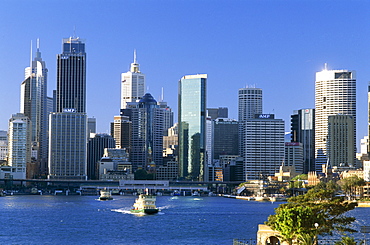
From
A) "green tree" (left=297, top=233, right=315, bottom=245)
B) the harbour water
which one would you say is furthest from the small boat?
"green tree" (left=297, top=233, right=315, bottom=245)

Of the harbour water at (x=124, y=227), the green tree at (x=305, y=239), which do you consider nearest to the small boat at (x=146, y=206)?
the harbour water at (x=124, y=227)

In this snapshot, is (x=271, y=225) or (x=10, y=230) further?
(x=10, y=230)

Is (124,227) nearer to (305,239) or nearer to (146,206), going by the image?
(146,206)

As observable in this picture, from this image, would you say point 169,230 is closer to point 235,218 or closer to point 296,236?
point 235,218

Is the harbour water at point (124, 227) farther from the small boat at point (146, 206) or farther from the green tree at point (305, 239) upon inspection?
the green tree at point (305, 239)

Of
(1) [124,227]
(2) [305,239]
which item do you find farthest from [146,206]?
(2) [305,239]

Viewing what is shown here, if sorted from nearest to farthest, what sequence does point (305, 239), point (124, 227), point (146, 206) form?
point (305, 239) → point (124, 227) → point (146, 206)

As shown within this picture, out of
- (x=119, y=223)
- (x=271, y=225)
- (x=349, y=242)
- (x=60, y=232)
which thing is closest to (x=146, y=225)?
(x=119, y=223)

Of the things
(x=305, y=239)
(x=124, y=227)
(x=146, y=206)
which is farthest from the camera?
(x=146, y=206)

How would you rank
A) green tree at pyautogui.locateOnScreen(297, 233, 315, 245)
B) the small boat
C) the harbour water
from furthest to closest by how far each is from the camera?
1. the small boat
2. the harbour water
3. green tree at pyautogui.locateOnScreen(297, 233, 315, 245)

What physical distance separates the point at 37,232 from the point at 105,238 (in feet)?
44.2

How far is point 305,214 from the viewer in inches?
2778

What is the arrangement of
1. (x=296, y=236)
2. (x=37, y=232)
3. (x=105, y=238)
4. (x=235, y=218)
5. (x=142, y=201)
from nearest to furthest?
1. (x=296, y=236)
2. (x=105, y=238)
3. (x=37, y=232)
4. (x=235, y=218)
5. (x=142, y=201)

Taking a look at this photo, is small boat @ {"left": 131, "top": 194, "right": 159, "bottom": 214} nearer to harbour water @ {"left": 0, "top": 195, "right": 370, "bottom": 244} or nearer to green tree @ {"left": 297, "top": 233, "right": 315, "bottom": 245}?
harbour water @ {"left": 0, "top": 195, "right": 370, "bottom": 244}
